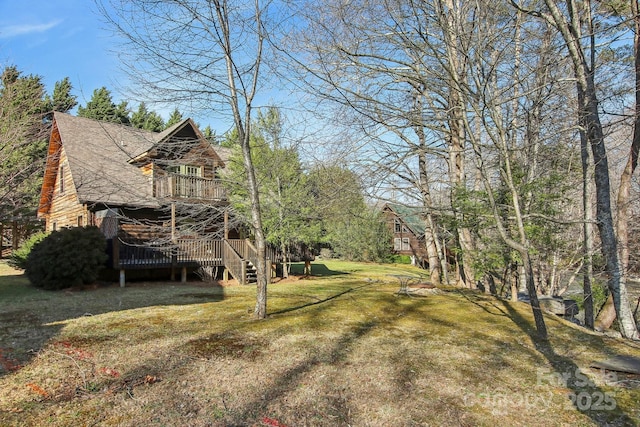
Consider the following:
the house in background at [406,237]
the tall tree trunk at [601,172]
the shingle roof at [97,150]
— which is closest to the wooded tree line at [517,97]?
the tall tree trunk at [601,172]

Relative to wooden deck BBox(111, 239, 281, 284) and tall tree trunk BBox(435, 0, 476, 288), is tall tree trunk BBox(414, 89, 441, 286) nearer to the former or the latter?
tall tree trunk BBox(435, 0, 476, 288)

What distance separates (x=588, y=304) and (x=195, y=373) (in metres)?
9.55

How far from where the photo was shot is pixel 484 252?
9.69 metres

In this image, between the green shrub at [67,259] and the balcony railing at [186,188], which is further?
the balcony railing at [186,188]

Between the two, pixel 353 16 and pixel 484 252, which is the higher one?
pixel 353 16

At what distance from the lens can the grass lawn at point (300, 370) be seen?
12.7ft

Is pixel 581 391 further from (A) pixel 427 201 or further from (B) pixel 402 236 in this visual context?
(B) pixel 402 236

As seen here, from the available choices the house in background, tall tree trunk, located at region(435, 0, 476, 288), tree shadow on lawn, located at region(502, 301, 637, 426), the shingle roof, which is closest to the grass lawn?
tree shadow on lawn, located at region(502, 301, 637, 426)

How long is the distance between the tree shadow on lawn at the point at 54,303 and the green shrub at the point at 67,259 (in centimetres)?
34

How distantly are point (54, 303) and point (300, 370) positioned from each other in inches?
311

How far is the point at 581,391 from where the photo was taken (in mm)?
4562

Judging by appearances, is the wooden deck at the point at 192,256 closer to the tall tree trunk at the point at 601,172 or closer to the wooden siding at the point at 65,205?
the wooden siding at the point at 65,205

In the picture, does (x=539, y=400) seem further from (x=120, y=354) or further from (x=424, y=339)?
(x=120, y=354)

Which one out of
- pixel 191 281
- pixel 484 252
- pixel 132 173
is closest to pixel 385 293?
pixel 484 252
